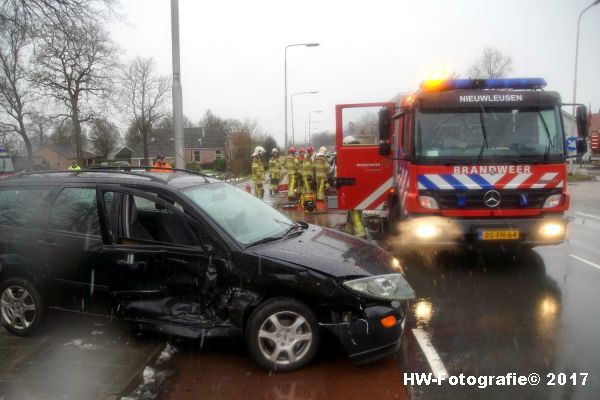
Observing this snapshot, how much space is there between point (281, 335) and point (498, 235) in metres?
3.95

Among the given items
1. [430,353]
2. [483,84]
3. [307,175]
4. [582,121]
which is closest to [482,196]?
[483,84]

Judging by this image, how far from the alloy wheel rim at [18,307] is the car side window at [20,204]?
66 cm

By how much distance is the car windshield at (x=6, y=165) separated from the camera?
2973 cm

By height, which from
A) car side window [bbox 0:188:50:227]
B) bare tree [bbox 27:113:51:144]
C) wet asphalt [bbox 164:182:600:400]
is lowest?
wet asphalt [bbox 164:182:600:400]

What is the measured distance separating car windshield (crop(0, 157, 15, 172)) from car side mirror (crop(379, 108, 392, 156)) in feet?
97.7

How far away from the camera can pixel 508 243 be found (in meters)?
6.54

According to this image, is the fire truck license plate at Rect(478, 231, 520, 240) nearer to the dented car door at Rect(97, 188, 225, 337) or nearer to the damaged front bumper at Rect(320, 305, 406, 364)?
the damaged front bumper at Rect(320, 305, 406, 364)

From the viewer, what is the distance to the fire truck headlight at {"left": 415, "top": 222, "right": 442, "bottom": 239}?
6.55 meters

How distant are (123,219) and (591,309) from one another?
16.5 feet

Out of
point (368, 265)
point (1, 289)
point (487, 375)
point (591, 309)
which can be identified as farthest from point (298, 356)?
point (591, 309)

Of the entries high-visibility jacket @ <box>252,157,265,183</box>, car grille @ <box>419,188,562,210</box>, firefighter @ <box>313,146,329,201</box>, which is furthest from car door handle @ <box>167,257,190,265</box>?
high-visibility jacket @ <box>252,157,265,183</box>

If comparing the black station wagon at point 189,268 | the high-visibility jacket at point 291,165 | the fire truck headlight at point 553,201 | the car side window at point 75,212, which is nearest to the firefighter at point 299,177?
the high-visibility jacket at point 291,165

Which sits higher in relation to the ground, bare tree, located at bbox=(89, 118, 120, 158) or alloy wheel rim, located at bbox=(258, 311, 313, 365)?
bare tree, located at bbox=(89, 118, 120, 158)

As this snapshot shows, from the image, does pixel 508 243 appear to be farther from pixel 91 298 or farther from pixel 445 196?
pixel 91 298
